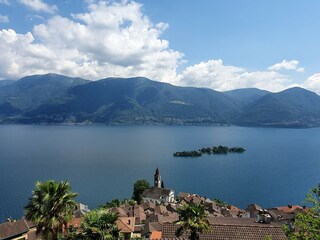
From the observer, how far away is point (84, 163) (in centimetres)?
19125

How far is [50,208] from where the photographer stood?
18391 millimetres

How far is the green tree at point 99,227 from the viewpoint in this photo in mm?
18406

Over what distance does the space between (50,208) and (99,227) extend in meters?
3.12

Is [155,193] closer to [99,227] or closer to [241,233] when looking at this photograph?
[241,233]

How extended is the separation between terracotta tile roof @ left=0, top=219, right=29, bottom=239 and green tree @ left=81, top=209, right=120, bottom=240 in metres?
42.6

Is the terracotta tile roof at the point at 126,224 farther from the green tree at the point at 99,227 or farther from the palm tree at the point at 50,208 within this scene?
the palm tree at the point at 50,208

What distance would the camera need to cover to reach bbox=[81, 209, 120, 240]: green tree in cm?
1841

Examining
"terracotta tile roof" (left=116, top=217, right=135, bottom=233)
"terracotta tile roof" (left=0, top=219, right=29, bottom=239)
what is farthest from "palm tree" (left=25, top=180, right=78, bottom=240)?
"terracotta tile roof" (left=0, top=219, right=29, bottom=239)

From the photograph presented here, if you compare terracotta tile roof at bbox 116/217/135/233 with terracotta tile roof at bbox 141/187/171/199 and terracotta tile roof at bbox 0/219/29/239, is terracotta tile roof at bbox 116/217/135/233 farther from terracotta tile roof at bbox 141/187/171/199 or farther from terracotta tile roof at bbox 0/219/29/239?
terracotta tile roof at bbox 141/187/171/199

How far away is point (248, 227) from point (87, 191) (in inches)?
4127

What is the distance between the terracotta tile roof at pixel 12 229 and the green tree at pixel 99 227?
1678 inches

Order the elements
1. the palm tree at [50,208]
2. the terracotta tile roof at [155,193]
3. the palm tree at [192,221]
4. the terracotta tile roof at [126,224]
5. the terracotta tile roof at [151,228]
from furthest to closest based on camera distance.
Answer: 1. the terracotta tile roof at [155,193]
2. the terracotta tile roof at [151,228]
3. the terracotta tile roof at [126,224]
4. the palm tree at [192,221]
5. the palm tree at [50,208]

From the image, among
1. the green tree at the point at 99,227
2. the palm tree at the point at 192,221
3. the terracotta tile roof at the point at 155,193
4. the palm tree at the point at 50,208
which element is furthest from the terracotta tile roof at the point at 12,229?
the terracotta tile roof at the point at 155,193

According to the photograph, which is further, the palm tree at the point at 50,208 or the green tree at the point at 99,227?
the green tree at the point at 99,227
